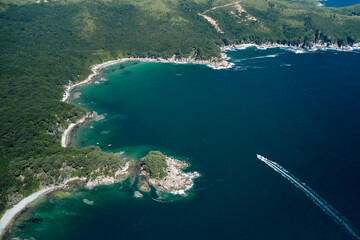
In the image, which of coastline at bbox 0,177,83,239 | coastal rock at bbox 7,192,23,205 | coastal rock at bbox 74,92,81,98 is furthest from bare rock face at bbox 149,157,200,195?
coastal rock at bbox 74,92,81,98

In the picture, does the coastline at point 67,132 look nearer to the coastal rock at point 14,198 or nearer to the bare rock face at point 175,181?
the coastal rock at point 14,198

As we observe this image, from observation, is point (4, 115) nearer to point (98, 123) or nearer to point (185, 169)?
point (98, 123)

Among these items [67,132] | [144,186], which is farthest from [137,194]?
[67,132]

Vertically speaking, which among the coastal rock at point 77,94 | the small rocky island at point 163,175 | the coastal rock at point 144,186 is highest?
the coastal rock at point 77,94

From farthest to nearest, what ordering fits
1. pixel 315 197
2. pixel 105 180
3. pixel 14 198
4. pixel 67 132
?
pixel 67 132, pixel 105 180, pixel 14 198, pixel 315 197

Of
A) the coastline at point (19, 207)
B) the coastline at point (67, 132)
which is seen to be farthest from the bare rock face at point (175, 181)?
the coastline at point (67, 132)

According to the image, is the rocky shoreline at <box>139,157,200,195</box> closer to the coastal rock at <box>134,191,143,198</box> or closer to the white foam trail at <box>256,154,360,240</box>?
the coastal rock at <box>134,191,143,198</box>

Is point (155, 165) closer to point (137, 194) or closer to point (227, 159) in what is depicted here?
point (137, 194)

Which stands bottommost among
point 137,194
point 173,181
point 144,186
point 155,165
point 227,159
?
point 137,194
